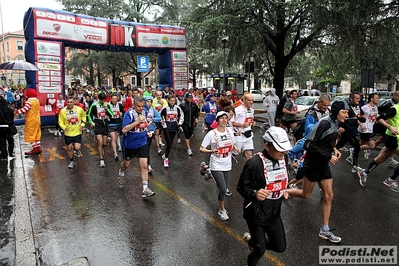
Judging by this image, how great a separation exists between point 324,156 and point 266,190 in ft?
5.04

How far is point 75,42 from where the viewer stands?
1586cm

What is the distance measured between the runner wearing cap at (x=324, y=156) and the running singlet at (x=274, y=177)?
A: 3.58 feet

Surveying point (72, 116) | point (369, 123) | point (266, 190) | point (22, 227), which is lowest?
point (22, 227)

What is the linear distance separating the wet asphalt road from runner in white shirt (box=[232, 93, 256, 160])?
2.90 feet

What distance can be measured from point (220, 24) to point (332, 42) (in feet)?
20.0

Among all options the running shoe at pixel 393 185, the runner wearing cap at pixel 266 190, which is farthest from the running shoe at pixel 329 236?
the running shoe at pixel 393 185

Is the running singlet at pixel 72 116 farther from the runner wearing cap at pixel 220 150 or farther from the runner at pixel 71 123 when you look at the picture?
the runner wearing cap at pixel 220 150

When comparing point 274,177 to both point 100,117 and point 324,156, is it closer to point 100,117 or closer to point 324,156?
point 324,156

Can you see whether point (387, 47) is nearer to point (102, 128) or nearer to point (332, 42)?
point (332, 42)

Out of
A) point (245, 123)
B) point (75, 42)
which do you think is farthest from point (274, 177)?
point (75, 42)

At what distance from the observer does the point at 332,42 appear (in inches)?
617

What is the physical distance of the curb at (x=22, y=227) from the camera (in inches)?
153

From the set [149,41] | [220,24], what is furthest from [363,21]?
[149,41]

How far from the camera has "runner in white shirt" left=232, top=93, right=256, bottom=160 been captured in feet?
21.5
